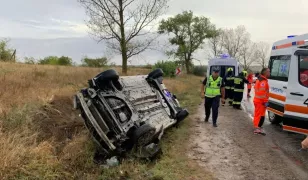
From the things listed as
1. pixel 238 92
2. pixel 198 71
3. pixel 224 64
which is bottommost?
pixel 198 71

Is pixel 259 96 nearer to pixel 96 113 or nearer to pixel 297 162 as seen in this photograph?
pixel 297 162

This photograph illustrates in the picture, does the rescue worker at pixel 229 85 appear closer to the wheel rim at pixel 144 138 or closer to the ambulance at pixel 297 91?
the ambulance at pixel 297 91

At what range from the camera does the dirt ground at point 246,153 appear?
16.3 ft

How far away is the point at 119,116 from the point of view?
563 cm

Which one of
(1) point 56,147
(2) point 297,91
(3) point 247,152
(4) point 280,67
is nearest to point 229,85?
(4) point 280,67

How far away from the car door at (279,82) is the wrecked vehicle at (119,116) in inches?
108

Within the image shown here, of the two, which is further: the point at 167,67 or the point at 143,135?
the point at 167,67

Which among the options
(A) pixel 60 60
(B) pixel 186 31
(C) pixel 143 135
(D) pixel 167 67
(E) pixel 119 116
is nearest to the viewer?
(C) pixel 143 135

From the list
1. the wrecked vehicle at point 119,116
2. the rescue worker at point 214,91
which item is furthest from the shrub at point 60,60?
the wrecked vehicle at point 119,116

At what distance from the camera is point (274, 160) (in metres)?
5.55

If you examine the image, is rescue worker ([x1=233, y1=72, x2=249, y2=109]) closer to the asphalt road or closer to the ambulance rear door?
the asphalt road

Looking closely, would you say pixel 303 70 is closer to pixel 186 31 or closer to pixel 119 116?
pixel 119 116

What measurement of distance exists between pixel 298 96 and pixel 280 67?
221 cm

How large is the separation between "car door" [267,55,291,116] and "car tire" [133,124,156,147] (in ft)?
11.5
